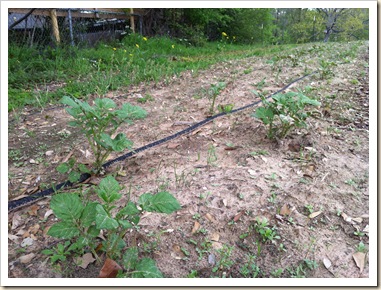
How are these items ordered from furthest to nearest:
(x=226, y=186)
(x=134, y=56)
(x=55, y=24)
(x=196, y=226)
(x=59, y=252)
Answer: (x=55, y=24) < (x=134, y=56) < (x=226, y=186) < (x=196, y=226) < (x=59, y=252)

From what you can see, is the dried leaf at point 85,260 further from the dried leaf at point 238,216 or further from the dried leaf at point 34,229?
the dried leaf at point 238,216

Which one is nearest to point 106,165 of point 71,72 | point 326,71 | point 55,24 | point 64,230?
point 64,230

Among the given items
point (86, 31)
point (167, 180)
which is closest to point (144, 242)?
point (167, 180)

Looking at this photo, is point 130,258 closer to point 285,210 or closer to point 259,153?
point 285,210

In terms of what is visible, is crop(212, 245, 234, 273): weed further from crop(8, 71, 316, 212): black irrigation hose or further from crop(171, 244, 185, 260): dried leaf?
crop(8, 71, 316, 212): black irrigation hose

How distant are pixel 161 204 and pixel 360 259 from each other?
1101 millimetres

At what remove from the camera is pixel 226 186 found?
6.76 feet

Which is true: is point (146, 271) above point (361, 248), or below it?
above

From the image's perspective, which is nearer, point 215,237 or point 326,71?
point 215,237

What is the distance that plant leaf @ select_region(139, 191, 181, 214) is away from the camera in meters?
1.37

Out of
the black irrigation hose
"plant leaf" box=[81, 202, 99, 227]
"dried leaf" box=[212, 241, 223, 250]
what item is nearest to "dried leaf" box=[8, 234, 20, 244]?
the black irrigation hose

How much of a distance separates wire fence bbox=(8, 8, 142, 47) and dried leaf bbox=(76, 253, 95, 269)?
4760mm

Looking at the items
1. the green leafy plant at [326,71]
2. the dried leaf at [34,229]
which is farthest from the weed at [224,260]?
the green leafy plant at [326,71]

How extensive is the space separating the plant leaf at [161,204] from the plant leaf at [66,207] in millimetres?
302
